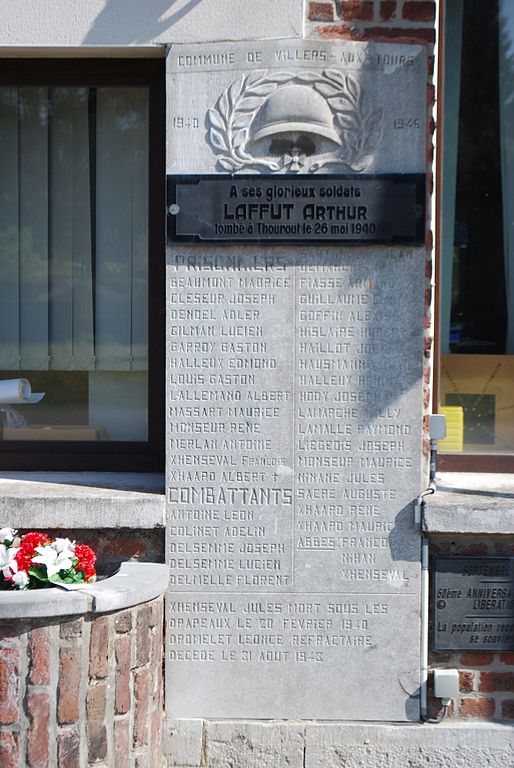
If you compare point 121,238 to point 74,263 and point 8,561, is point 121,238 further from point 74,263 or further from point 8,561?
point 8,561

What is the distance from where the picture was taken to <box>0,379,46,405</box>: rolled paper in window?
4.73m

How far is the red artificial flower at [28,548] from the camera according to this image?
12.1ft

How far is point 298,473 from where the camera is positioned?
414 centimetres

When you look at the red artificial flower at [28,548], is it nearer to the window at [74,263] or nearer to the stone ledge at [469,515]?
the window at [74,263]

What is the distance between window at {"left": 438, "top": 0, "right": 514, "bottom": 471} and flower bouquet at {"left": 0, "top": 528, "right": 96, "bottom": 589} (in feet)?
6.29

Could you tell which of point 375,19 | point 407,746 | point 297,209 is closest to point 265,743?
point 407,746

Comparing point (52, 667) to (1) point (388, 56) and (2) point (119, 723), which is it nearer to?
(2) point (119, 723)

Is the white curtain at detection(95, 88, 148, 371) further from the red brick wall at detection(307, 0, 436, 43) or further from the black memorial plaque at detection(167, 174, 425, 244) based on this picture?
the red brick wall at detection(307, 0, 436, 43)

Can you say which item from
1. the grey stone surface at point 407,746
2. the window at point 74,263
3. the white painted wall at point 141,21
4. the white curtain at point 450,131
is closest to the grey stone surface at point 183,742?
the grey stone surface at point 407,746

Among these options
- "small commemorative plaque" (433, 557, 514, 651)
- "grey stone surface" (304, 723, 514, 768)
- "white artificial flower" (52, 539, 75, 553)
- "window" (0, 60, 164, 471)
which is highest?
"window" (0, 60, 164, 471)

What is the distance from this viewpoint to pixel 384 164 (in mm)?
4109

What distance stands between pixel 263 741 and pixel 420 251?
228 cm

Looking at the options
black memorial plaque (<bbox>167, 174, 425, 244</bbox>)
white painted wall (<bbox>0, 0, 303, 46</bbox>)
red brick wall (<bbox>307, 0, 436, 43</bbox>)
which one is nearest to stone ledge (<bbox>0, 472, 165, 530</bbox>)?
black memorial plaque (<bbox>167, 174, 425, 244</bbox>)

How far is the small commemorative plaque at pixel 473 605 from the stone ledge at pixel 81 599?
1.29 meters
